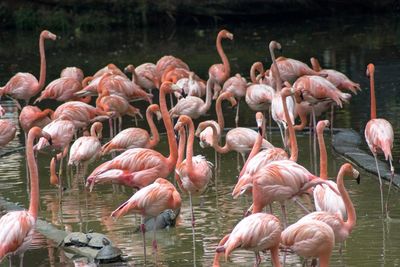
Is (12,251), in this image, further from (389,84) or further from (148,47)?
(148,47)

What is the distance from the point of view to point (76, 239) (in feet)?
24.9

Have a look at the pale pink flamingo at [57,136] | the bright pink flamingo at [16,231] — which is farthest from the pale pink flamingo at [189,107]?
the bright pink flamingo at [16,231]

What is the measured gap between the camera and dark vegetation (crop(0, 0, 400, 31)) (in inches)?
973

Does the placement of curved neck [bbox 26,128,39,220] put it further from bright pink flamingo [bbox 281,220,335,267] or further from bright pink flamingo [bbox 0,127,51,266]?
bright pink flamingo [bbox 281,220,335,267]

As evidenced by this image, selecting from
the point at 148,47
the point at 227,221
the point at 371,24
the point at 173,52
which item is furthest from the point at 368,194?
the point at 371,24

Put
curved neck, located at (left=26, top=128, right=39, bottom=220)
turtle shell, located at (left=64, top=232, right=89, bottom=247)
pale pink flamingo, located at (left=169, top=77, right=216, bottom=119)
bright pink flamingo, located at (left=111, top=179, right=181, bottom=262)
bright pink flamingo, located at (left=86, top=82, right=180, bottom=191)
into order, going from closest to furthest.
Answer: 1. curved neck, located at (left=26, top=128, right=39, bottom=220)
2. bright pink flamingo, located at (left=111, top=179, right=181, bottom=262)
3. turtle shell, located at (left=64, top=232, right=89, bottom=247)
4. bright pink flamingo, located at (left=86, top=82, right=180, bottom=191)
5. pale pink flamingo, located at (left=169, top=77, right=216, bottom=119)

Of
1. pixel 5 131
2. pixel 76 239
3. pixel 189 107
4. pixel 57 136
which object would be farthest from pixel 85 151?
pixel 189 107

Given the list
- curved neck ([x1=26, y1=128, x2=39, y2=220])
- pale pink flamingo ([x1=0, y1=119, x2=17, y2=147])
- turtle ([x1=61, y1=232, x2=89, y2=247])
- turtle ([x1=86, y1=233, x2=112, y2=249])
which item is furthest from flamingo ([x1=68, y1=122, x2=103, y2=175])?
curved neck ([x1=26, y1=128, x2=39, y2=220])

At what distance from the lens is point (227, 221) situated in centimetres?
834

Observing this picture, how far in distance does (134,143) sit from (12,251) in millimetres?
3020

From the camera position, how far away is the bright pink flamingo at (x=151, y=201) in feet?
23.5

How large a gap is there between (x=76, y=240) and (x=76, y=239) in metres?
0.01

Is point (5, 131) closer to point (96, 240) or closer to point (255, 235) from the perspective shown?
point (96, 240)

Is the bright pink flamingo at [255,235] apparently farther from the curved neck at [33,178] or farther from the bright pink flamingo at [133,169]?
the bright pink flamingo at [133,169]
